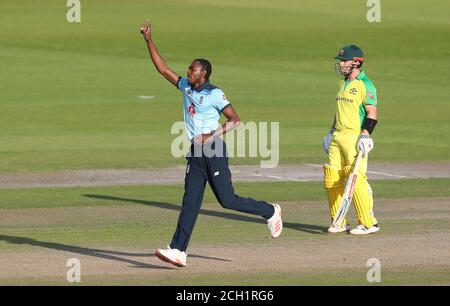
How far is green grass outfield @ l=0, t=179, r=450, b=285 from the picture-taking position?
13.3m

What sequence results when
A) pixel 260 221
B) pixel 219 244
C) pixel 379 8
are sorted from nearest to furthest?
pixel 219 244
pixel 260 221
pixel 379 8

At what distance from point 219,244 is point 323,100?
2251 centimetres

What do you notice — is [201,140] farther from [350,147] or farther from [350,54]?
[350,54]

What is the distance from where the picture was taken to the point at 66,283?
1280 centimetres

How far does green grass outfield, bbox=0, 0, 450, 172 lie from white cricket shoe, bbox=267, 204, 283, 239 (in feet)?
30.9

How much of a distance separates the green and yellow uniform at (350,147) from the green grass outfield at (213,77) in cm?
833

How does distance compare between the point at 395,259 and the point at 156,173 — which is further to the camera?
the point at 156,173

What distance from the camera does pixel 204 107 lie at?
13.9 m

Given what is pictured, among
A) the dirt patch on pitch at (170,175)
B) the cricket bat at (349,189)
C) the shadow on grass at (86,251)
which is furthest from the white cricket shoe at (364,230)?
the dirt patch on pitch at (170,175)

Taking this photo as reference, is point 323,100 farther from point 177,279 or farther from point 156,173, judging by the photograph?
point 177,279

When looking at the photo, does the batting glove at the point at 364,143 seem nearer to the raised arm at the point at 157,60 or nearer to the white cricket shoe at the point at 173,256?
the raised arm at the point at 157,60

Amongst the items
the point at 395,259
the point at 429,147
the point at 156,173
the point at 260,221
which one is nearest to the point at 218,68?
the point at 429,147
